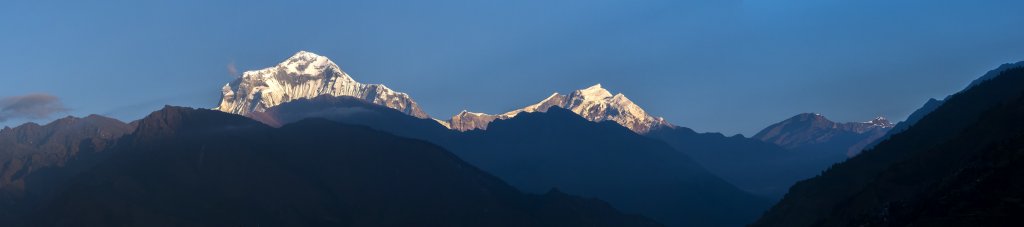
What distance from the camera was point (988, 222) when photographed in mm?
199750

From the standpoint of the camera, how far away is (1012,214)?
19900 cm

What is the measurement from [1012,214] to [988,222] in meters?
4.14
